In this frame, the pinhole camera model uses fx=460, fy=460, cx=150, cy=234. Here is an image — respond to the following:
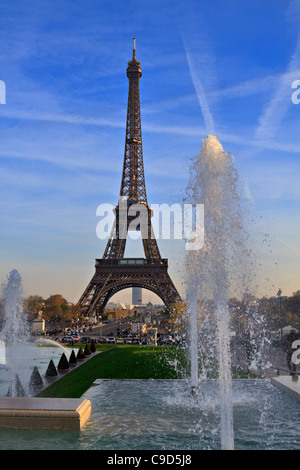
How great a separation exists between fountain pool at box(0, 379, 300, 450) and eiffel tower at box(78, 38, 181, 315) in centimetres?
5925

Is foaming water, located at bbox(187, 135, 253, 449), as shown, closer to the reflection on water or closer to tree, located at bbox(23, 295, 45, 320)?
the reflection on water

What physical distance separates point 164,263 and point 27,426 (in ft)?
222

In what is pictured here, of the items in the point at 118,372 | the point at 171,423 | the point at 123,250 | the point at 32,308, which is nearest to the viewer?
the point at 171,423

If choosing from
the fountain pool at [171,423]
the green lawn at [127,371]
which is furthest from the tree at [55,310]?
the fountain pool at [171,423]

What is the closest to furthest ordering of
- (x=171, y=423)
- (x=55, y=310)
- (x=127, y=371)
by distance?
(x=171, y=423)
(x=127, y=371)
(x=55, y=310)

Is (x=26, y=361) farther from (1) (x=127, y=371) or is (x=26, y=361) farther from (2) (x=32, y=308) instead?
(2) (x=32, y=308)

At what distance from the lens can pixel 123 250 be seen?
86875 millimetres

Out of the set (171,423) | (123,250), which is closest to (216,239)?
(171,423)

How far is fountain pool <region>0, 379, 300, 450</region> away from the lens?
1012 centimetres

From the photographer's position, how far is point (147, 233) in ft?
280

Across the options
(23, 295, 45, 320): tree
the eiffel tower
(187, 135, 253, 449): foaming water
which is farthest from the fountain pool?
(23, 295, 45, 320): tree

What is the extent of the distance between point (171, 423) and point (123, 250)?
247 feet
